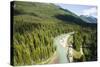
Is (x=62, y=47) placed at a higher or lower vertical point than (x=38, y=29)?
lower

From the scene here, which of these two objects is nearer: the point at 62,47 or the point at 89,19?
the point at 62,47

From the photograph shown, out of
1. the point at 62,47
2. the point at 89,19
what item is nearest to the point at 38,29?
the point at 62,47

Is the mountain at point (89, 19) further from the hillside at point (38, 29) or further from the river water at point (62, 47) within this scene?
the river water at point (62, 47)

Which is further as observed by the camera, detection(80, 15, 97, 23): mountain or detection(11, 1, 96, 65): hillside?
detection(80, 15, 97, 23): mountain

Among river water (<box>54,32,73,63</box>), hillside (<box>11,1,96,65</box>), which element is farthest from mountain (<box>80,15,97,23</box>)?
Answer: river water (<box>54,32,73,63</box>)

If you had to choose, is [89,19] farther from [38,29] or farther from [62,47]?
[38,29]

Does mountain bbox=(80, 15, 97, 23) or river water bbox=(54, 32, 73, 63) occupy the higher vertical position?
mountain bbox=(80, 15, 97, 23)

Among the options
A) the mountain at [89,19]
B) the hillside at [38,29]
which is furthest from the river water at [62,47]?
the mountain at [89,19]

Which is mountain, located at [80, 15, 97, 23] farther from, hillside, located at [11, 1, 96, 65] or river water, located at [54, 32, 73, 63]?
river water, located at [54, 32, 73, 63]

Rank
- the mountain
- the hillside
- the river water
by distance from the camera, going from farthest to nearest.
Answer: the mountain < the river water < the hillside
